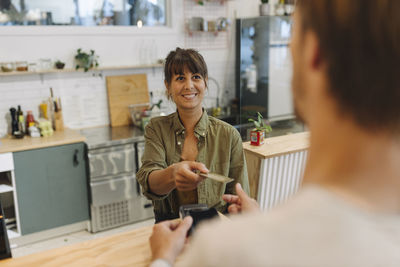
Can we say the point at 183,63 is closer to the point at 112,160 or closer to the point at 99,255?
the point at 99,255

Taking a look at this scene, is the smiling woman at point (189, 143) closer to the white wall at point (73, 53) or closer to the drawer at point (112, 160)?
the drawer at point (112, 160)

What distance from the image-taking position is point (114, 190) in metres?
3.60

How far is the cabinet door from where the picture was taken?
A: 3.31m

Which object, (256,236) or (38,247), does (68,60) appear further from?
(256,236)

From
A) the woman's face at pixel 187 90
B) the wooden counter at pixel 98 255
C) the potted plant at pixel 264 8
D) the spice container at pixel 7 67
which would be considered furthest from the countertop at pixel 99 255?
the potted plant at pixel 264 8

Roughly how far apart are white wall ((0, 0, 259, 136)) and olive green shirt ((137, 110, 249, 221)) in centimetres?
236

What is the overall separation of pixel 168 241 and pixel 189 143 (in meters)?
Result: 1.01

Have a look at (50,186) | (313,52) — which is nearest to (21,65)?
(50,186)

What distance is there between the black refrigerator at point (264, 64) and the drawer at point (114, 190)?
59.6 inches

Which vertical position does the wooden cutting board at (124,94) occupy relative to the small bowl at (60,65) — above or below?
below

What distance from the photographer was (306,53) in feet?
1.65

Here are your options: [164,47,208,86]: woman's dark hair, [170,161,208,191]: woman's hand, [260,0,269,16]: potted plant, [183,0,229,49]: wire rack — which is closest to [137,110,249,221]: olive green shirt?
[164,47,208,86]: woman's dark hair

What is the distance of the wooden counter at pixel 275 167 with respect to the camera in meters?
2.48

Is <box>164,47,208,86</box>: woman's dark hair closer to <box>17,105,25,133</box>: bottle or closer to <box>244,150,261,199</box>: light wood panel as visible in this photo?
<box>244,150,261,199</box>: light wood panel
